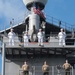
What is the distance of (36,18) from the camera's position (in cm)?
4647

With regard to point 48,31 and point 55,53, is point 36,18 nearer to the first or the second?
point 48,31

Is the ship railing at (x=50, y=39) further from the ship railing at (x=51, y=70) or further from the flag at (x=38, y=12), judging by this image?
the flag at (x=38, y=12)

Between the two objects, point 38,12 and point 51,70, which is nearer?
point 51,70

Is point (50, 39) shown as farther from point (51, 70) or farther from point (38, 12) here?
point (38, 12)

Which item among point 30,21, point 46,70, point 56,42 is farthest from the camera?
point 30,21

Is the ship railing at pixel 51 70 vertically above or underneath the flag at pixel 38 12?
underneath

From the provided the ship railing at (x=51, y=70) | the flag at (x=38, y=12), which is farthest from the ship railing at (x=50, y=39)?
the flag at (x=38, y=12)

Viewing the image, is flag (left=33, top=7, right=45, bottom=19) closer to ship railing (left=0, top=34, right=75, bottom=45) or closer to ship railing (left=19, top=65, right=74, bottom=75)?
ship railing (left=0, top=34, right=75, bottom=45)

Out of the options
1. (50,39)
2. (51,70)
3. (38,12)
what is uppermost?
(38,12)

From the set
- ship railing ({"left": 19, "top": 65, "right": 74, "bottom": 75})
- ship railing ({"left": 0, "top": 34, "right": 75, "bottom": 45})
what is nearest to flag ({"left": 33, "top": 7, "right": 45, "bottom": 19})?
ship railing ({"left": 0, "top": 34, "right": 75, "bottom": 45})

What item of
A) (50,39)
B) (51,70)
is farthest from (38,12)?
(51,70)

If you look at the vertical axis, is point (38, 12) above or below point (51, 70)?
above

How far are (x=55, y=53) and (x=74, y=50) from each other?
1.55 meters

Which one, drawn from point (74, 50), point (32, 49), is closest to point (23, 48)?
point (32, 49)
